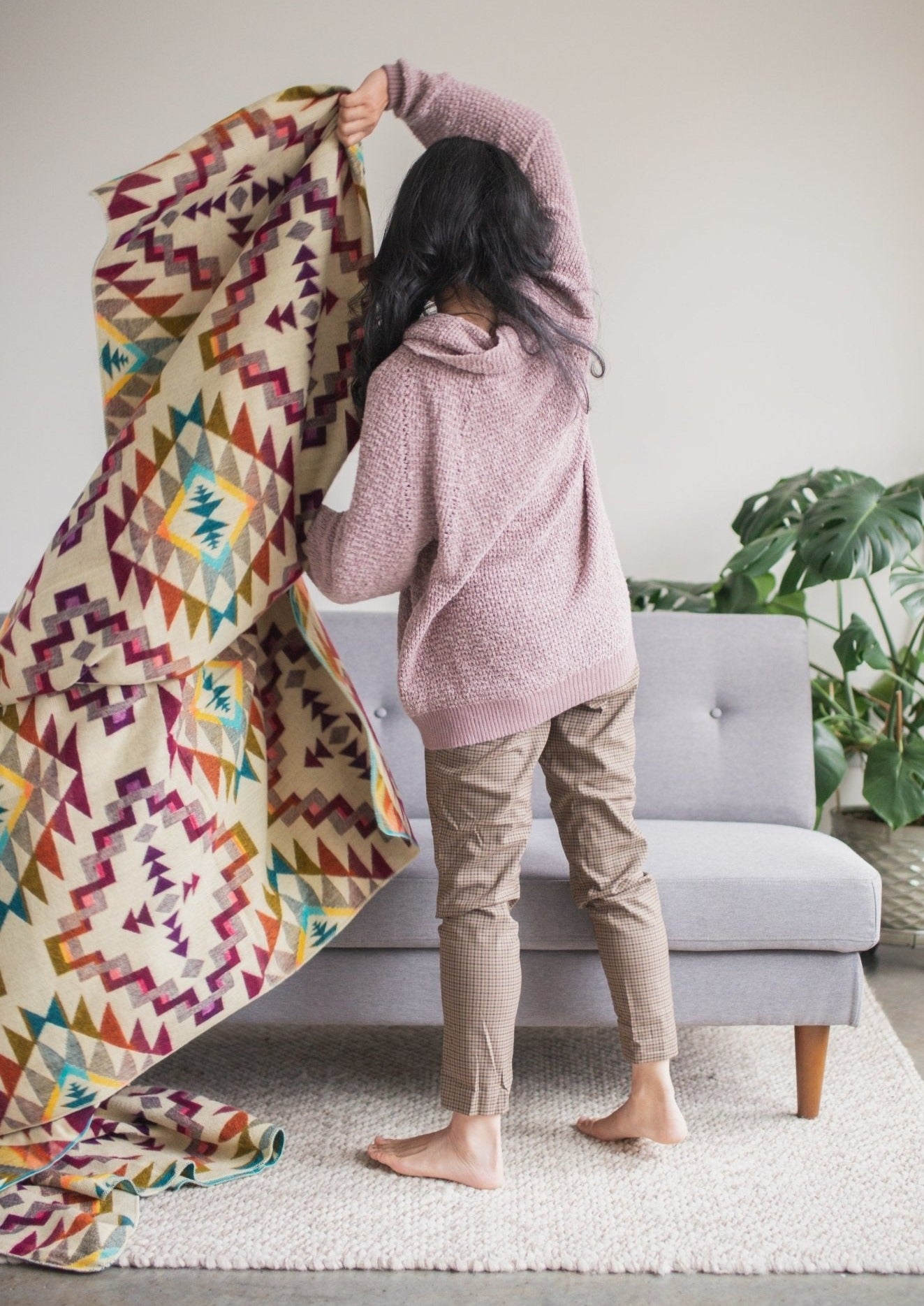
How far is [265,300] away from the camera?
147cm

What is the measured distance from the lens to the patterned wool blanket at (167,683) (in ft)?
4.68

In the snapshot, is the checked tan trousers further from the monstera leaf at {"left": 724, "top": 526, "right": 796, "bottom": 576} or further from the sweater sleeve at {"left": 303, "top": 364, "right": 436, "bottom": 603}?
the monstera leaf at {"left": 724, "top": 526, "right": 796, "bottom": 576}

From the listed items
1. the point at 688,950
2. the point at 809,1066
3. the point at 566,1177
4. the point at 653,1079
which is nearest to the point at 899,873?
the point at 809,1066

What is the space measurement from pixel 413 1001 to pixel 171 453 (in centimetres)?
87

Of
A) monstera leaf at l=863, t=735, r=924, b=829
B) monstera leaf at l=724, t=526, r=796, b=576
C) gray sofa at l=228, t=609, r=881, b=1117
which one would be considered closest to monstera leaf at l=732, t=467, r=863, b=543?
monstera leaf at l=724, t=526, r=796, b=576

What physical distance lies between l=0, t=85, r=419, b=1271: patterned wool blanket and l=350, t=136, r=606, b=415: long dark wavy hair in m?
0.13

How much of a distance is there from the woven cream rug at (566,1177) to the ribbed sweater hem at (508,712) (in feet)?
1.98

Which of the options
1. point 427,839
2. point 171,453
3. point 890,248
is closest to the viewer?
point 171,453

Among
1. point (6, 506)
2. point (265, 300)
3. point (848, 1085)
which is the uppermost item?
point (265, 300)

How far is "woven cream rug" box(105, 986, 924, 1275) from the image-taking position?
138 cm

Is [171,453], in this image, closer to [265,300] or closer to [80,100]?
[265,300]

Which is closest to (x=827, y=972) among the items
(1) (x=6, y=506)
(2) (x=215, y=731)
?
(2) (x=215, y=731)

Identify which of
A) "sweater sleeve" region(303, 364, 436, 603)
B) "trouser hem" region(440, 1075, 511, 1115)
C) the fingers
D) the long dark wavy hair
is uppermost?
the fingers

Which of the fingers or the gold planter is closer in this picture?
the fingers
